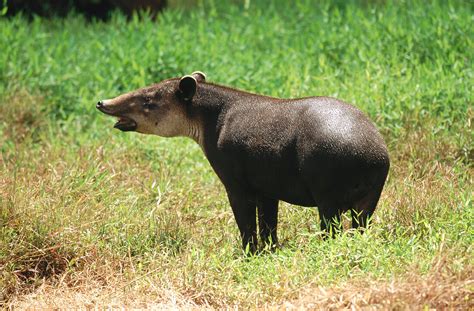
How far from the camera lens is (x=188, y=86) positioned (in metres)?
8.79

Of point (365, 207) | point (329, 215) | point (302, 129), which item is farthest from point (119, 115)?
point (365, 207)

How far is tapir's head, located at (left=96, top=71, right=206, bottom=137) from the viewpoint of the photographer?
898 cm

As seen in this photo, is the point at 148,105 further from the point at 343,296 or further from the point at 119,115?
the point at 343,296

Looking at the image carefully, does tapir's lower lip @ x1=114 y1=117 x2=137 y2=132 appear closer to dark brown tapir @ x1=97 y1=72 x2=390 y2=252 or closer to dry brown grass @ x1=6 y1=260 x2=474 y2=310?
dark brown tapir @ x1=97 y1=72 x2=390 y2=252

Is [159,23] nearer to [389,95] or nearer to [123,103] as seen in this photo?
[389,95]

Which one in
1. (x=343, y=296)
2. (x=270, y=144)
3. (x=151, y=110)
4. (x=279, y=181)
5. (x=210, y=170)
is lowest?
(x=210, y=170)

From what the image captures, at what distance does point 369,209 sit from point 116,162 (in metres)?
3.41

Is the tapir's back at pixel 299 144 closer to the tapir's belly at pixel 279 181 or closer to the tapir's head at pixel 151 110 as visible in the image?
the tapir's belly at pixel 279 181

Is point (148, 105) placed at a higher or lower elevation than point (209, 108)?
lower

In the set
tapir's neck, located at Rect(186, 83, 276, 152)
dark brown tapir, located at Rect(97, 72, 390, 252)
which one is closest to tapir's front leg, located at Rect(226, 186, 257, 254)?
dark brown tapir, located at Rect(97, 72, 390, 252)

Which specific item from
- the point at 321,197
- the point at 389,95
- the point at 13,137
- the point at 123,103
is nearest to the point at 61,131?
the point at 13,137

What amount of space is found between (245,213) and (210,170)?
2.18 m

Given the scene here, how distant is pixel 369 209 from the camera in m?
7.87

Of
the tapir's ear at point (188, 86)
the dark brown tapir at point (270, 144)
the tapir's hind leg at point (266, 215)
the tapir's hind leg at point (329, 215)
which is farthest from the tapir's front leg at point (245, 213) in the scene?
the tapir's ear at point (188, 86)
